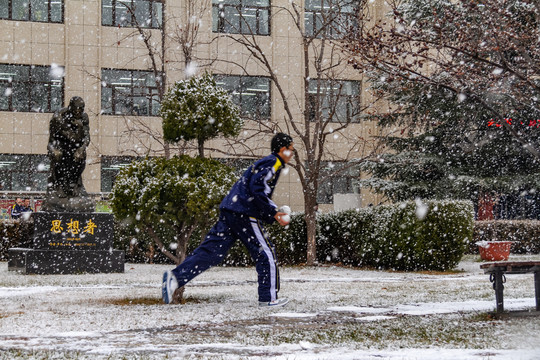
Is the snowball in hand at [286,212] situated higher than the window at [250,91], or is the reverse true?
the window at [250,91]

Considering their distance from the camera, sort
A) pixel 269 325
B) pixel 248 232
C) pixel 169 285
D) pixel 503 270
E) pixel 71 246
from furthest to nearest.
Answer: pixel 71 246 < pixel 169 285 < pixel 248 232 < pixel 503 270 < pixel 269 325

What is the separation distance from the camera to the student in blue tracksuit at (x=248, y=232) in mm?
7082

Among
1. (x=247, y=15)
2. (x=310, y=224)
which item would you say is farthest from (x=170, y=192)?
(x=247, y=15)

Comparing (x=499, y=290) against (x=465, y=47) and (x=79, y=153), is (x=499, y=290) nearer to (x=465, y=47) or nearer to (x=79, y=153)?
(x=465, y=47)

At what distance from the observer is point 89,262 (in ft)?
51.2

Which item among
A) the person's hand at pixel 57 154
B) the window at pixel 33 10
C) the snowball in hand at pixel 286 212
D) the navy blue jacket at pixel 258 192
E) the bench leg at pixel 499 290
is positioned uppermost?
the window at pixel 33 10

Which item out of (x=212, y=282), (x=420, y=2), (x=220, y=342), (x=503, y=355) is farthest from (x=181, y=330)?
(x=420, y=2)

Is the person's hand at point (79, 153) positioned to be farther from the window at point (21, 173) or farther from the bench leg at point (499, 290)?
the window at point (21, 173)

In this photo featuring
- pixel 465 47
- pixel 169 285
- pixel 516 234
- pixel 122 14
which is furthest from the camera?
pixel 122 14

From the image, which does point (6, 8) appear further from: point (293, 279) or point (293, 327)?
point (293, 327)

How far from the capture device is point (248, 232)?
7148 millimetres

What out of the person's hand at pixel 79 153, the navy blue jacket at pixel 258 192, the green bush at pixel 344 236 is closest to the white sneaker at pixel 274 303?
the navy blue jacket at pixel 258 192

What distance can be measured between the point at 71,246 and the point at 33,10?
18.1 metres

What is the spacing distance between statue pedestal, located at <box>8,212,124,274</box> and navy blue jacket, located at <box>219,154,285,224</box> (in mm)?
9119
